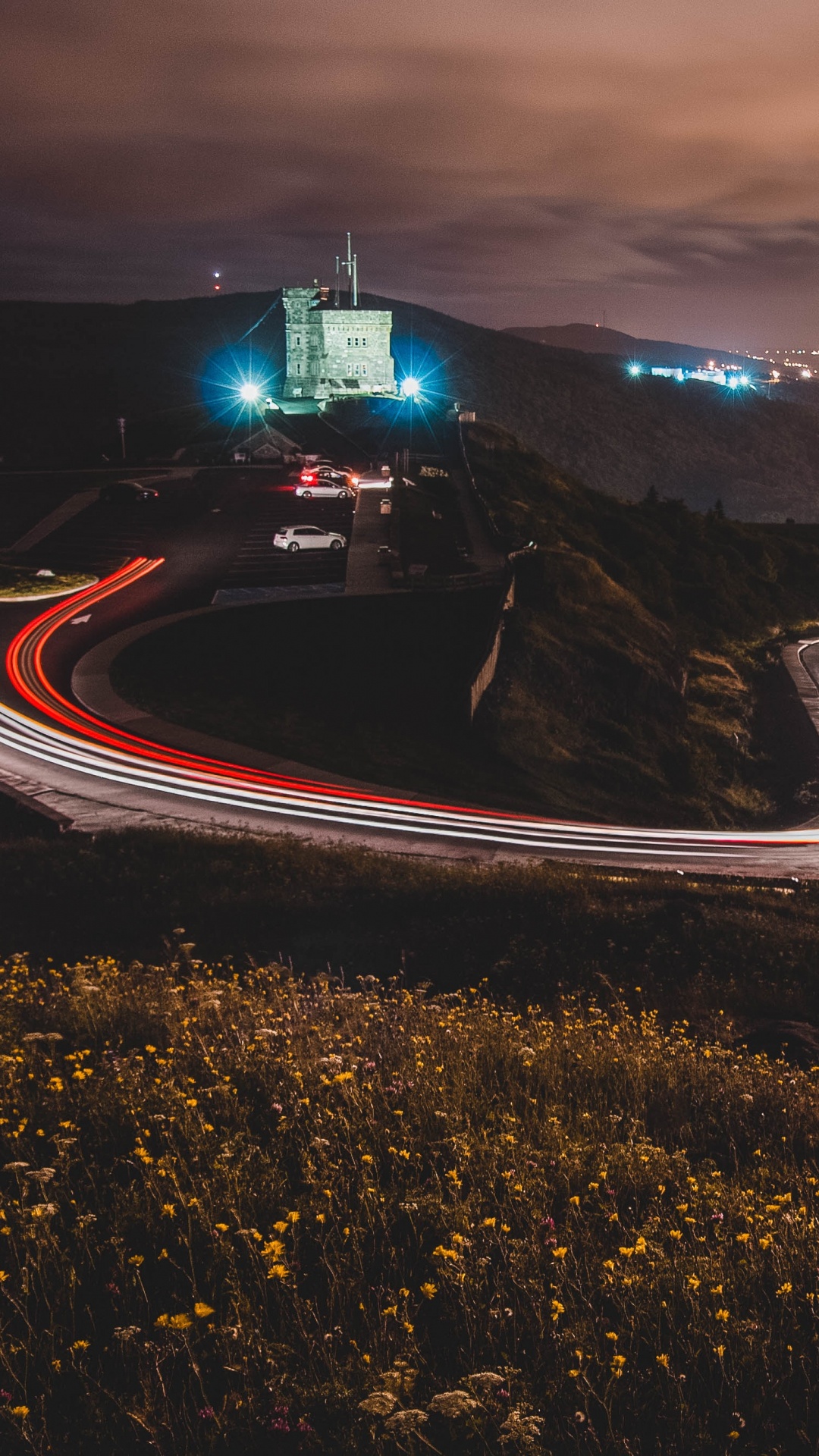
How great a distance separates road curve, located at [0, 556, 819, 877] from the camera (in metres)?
21.0

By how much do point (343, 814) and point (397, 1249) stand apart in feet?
52.4

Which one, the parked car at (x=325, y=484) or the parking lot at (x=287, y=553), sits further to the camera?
the parked car at (x=325, y=484)

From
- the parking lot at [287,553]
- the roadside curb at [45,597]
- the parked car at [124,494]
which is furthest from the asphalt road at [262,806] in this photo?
the parked car at [124,494]

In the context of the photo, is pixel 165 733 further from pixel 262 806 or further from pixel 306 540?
A: pixel 306 540

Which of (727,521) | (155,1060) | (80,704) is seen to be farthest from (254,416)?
(155,1060)

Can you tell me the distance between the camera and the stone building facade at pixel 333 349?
107250 mm

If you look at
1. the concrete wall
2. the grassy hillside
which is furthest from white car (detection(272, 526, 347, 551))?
the grassy hillside

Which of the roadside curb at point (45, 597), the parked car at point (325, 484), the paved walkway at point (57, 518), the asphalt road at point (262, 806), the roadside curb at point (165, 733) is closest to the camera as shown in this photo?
the asphalt road at point (262, 806)

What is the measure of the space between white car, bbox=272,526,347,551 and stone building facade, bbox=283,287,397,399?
64.0m

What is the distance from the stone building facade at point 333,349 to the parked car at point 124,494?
53154 mm

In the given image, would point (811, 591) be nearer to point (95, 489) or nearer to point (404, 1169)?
point (95, 489)

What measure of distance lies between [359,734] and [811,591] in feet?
188

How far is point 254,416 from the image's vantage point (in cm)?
8644

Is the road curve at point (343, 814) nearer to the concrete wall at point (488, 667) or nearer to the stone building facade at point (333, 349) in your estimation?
the concrete wall at point (488, 667)
